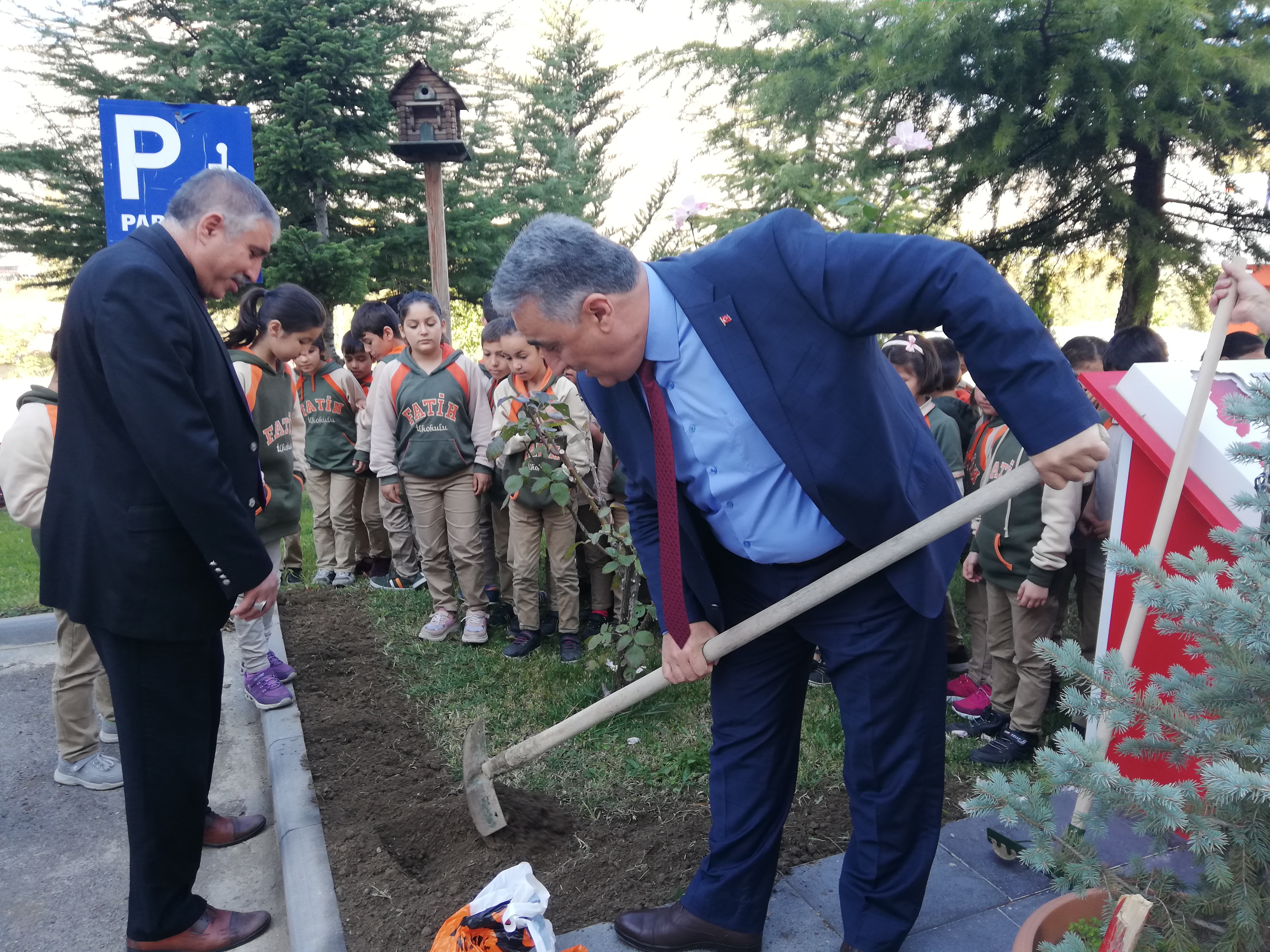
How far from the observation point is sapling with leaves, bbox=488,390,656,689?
3773 millimetres

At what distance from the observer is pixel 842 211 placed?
4398 millimetres

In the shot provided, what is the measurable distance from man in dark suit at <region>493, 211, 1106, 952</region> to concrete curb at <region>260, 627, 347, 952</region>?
0.90 metres

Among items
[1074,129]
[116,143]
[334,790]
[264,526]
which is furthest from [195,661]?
[1074,129]

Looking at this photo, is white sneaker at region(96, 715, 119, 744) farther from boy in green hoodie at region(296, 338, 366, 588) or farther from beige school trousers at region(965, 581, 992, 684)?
beige school trousers at region(965, 581, 992, 684)

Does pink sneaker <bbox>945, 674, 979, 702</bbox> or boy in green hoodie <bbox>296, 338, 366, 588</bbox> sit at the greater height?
boy in green hoodie <bbox>296, 338, 366, 588</bbox>

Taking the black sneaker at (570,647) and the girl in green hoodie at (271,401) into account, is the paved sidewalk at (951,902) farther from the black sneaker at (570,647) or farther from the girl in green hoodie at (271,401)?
the girl in green hoodie at (271,401)

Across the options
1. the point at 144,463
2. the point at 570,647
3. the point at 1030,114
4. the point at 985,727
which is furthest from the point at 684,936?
the point at 1030,114

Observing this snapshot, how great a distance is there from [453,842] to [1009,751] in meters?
2.08

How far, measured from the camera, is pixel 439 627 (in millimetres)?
5102

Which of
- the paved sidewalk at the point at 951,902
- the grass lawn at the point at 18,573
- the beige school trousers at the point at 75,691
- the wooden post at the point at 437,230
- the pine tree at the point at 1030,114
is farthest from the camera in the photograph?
the wooden post at the point at 437,230

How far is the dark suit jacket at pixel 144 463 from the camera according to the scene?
2201 mm

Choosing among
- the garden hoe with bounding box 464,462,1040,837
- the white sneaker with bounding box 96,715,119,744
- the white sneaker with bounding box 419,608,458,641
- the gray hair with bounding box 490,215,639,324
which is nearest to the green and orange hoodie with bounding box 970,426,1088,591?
the garden hoe with bounding box 464,462,1040,837

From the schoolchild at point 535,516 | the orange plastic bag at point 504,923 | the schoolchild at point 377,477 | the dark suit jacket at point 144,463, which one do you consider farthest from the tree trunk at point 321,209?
the orange plastic bag at point 504,923

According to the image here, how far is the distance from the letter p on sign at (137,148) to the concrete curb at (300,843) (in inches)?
123
